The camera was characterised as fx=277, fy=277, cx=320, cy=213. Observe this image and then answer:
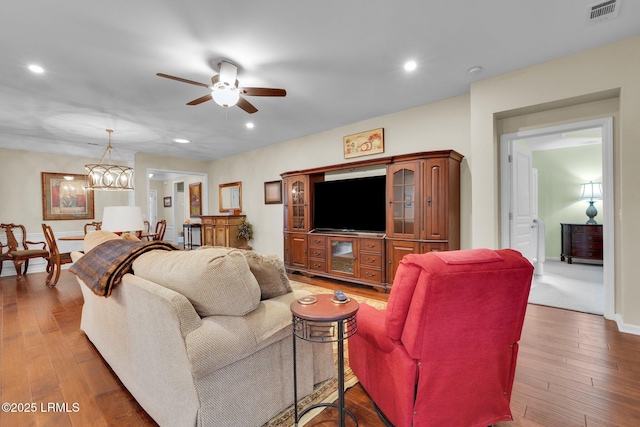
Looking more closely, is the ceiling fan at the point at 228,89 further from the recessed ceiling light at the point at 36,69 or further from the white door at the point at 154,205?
the white door at the point at 154,205

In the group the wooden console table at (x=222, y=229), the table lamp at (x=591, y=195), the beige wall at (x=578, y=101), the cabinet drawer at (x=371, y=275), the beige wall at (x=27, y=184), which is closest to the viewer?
the beige wall at (x=578, y=101)

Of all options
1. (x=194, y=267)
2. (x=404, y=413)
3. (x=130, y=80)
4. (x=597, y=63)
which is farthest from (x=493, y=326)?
(x=130, y=80)

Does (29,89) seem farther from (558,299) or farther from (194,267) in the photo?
(558,299)

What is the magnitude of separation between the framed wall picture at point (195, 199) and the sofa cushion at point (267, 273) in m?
7.45

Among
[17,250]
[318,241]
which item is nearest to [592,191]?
[318,241]

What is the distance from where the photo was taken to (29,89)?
3.14 meters

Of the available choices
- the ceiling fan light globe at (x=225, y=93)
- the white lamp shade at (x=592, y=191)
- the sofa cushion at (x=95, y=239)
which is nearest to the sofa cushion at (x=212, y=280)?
the sofa cushion at (x=95, y=239)

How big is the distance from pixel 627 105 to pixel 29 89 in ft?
19.9

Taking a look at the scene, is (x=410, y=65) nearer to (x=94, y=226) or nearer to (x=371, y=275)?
(x=371, y=275)

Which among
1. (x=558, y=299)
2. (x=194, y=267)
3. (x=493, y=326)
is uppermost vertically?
(x=194, y=267)

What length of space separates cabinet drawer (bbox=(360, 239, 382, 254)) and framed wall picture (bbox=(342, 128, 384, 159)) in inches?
55.3

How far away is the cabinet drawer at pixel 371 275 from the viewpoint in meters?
3.81

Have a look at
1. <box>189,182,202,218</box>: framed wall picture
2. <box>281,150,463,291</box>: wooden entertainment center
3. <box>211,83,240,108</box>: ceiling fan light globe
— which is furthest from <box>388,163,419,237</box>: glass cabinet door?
<box>189,182,202,218</box>: framed wall picture

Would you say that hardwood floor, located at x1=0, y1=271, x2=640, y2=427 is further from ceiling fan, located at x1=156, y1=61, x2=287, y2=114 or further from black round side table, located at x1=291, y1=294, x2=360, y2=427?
ceiling fan, located at x1=156, y1=61, x2=287, y2=114
